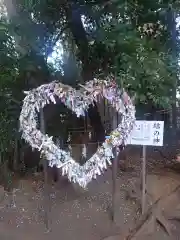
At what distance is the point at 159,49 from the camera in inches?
158

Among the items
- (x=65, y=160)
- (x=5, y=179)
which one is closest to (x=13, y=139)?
(x=5, y=179)

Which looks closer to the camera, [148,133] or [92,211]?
[148,133]

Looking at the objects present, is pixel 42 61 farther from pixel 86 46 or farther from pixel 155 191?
pixel 155 191

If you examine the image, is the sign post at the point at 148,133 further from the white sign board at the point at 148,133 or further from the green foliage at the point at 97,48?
the green foliage at the point at 97,48

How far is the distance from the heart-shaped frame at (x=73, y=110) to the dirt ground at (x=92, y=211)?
2.08ft

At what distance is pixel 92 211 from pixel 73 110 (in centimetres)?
135

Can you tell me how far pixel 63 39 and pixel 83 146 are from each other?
1.67 metres

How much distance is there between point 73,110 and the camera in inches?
138

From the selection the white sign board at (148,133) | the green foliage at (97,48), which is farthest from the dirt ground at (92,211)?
the green foliage at (97,48)

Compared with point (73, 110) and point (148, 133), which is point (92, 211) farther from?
point (73, 110)

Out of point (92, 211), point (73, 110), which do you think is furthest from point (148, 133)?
point (92, 211)

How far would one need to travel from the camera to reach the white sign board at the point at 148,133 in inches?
156

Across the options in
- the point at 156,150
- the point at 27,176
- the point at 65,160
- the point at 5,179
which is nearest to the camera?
the point at 65,160

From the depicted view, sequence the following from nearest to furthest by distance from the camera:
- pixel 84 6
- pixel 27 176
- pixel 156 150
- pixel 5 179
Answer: pixel 84 6 < pixel 5 179 < pixel 27 176 < pixel 156 150
